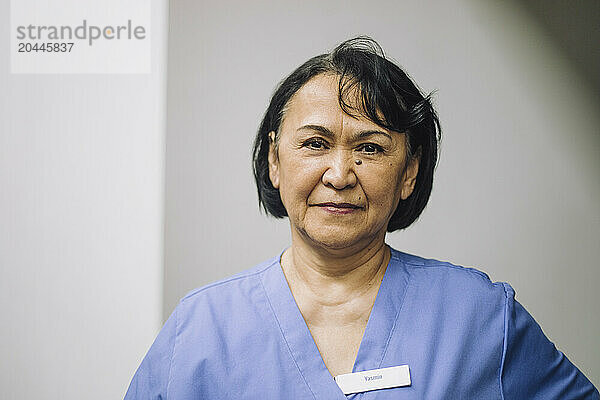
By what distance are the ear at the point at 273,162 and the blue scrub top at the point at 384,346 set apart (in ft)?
0.50

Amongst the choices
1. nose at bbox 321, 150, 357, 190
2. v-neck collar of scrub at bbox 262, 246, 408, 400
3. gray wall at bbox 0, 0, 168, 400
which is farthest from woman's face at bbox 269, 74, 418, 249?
gray wall at bbox 0, 0, 168, 400

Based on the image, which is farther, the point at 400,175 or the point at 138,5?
the point at 138,5

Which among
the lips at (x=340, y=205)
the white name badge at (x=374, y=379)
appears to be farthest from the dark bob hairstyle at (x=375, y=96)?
the white name badge at (x=374, y=379)

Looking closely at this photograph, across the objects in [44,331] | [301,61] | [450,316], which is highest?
[301,61]

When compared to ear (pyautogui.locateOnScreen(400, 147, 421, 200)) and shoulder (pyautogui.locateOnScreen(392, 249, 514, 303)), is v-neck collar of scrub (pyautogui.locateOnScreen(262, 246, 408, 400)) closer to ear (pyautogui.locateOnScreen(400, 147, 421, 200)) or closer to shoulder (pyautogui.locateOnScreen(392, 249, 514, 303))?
shoulder (pyautogui.locateOnScreen(392, 249, 514, 303))

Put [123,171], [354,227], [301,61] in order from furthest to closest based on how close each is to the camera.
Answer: [301,61] < [123,171] < [354,227]

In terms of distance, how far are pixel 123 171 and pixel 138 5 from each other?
34cm

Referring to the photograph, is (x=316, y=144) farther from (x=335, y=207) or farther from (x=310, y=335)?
(x=310, y=335)

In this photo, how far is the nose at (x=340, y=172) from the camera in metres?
1.04

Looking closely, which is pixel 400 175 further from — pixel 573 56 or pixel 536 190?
pixel 573 56

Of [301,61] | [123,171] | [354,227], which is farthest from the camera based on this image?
[301,61]

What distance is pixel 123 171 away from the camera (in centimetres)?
137

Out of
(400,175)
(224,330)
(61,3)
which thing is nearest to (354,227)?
(400,175)

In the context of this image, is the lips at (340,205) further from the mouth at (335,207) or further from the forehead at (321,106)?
the forehead at (321,106)
